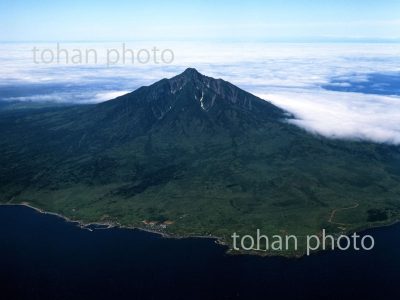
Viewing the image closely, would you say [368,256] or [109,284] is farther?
[368,256]

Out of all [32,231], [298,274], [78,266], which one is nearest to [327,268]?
[298,274]

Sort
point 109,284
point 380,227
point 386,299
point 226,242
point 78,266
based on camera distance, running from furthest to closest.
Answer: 1. point 380,227
2. point 226,242
3. point 78,266
4. point 109,284
5. point 386,299

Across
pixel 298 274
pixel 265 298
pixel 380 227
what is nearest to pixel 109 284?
pixel 265 298

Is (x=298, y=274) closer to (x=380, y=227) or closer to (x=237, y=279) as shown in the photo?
(x=237, y=279)

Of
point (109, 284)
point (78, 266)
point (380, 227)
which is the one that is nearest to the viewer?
point (109, 284)

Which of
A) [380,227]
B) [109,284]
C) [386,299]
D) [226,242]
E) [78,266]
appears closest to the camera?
[386,299]

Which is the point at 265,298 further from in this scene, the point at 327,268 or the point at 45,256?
the point at 45,256
